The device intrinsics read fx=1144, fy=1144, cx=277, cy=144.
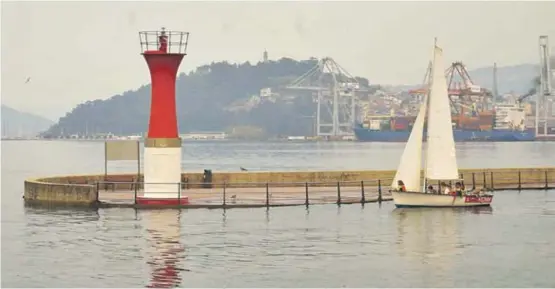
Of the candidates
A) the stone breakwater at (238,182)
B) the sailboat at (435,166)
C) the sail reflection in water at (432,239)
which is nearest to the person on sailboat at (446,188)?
the sailboat at (435,166)

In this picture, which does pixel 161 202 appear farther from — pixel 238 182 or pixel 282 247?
pixel 282 247

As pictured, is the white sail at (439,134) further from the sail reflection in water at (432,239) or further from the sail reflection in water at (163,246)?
the sail reflection in water at (163,246)

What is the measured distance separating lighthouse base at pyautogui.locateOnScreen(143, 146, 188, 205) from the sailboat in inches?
287

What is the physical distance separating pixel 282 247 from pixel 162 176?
6881 mm

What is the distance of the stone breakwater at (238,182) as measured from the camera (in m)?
34.8

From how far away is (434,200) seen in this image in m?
37.1

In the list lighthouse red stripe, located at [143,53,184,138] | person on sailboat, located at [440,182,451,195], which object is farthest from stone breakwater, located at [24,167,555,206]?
person on sailboat, located at [440,182,451,195]

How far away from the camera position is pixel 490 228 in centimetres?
3244

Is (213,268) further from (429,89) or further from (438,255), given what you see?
(429,89)

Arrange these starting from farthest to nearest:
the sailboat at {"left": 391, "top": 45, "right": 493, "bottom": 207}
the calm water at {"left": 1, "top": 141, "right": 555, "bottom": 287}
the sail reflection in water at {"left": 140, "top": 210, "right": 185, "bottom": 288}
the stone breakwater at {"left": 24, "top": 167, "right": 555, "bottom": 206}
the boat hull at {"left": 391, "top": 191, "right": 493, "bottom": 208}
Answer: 1. the sailboat at {"left": 391, "top": 45, "right": 493, "bottom": 207}
2. the boat hull at {"left": 391, "top": 191, "right": 493, "bottom": 208}
3. the stone breakwater at {"left": 24, "top": 167, "right": 555, "bottom": 206}
4. the calm water at {"left": 1, "top": 141, "right": 555, "bottom": 287}
5. the sail reflection in water at {"left": 140, "top": 210, "right": 185, "bottom": 288}

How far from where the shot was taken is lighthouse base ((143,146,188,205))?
3284cm

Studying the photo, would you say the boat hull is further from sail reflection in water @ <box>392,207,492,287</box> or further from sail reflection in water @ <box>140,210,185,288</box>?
sail reflection in water @ <box>140,210,185,288</box>

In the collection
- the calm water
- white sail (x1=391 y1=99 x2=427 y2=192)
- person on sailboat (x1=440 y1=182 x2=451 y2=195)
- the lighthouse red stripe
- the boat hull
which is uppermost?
the lighthouse red stripe

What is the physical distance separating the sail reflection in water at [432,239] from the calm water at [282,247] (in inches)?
1.2
